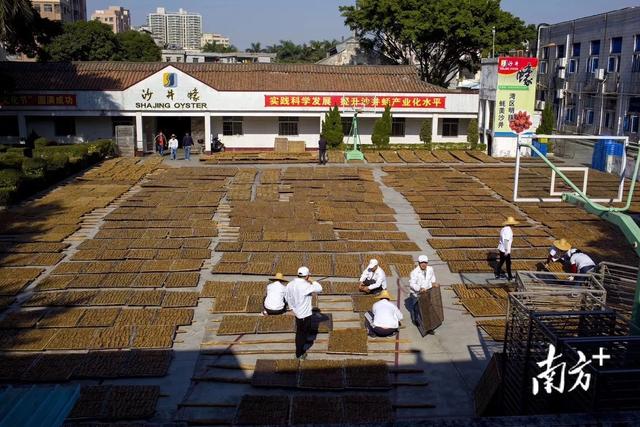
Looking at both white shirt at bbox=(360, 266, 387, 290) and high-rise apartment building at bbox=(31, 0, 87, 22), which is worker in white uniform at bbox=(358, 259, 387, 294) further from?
high-rise apartment building at bbox=(31, 0, 87, 22)

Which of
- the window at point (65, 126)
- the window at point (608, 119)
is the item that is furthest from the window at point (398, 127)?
the window at point (65, 126)

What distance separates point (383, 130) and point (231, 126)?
875cm

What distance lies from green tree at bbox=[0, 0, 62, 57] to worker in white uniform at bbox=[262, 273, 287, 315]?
17.6 meters

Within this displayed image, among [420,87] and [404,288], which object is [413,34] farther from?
[404,288]

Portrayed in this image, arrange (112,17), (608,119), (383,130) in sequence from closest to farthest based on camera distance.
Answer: (383,130) → (608,119) → (112,17)

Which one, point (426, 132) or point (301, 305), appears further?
point (426, 132)

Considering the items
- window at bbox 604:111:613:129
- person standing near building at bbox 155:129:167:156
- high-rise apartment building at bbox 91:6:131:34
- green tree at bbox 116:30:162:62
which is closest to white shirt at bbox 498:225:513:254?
person standing near building at bbox 155:129:167:156

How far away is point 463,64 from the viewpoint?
4553 cm

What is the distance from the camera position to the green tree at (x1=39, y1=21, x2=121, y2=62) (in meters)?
57.1

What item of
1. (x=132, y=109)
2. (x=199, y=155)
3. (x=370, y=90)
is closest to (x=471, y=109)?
(x=370, y=90)

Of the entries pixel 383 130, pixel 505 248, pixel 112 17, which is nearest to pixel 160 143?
pixel 383 130

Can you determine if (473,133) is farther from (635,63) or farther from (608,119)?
(608,119)

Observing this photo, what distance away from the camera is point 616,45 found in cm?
3788

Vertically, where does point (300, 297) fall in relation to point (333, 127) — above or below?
below
